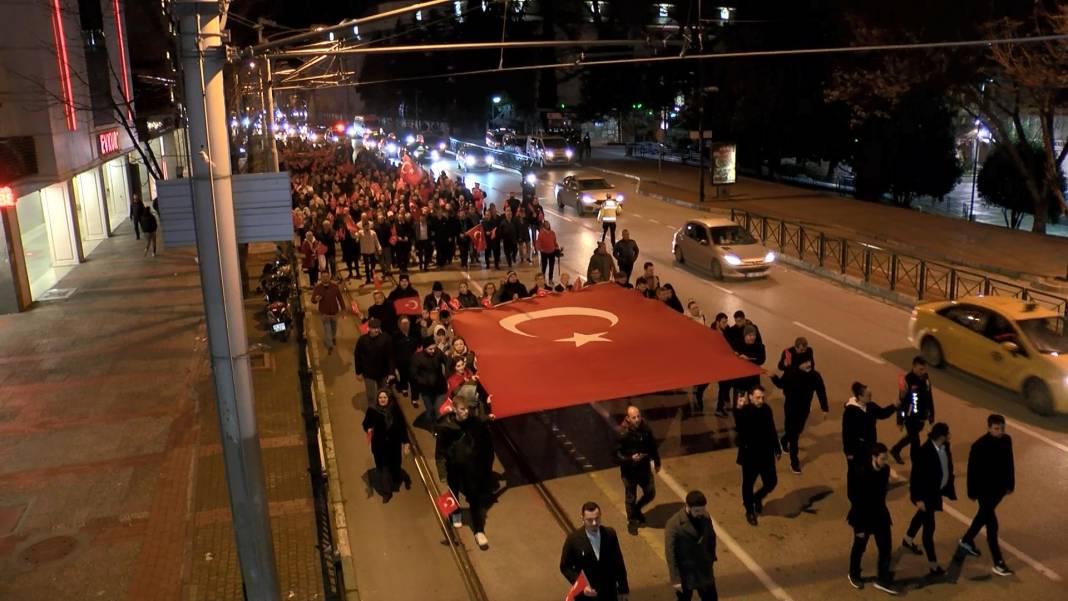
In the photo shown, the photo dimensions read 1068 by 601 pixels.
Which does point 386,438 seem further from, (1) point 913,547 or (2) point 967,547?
(2) point 967,547

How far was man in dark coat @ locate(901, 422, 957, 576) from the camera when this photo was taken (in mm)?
9094

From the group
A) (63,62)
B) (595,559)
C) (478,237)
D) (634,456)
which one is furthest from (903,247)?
(63,62)

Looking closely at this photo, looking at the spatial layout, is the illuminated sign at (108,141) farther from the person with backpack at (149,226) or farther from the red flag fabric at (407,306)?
the red flag fabric at (407,306)

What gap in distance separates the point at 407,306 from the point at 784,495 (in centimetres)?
716

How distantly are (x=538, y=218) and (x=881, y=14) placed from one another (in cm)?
1815

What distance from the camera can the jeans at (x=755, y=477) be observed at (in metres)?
10.2

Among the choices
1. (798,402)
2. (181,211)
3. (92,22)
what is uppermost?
(92,22)

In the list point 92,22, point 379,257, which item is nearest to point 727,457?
point 379,257

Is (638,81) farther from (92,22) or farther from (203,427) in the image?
(203,427)

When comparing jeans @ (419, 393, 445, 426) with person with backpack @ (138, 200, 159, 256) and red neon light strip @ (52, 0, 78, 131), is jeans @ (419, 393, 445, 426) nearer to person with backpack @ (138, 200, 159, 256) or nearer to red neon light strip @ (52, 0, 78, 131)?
red neon light strip @ (52, 0, 78, 131)

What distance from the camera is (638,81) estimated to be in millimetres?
70000

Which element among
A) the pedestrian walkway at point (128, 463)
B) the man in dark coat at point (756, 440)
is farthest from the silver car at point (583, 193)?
the man in dark coat at point (756, 440)

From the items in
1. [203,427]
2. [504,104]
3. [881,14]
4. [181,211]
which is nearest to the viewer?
[181,211]

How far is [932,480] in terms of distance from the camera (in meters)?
9.12
